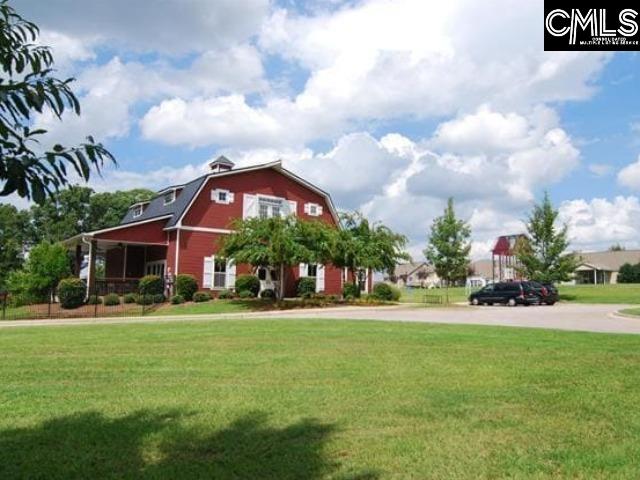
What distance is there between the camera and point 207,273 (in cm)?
3328

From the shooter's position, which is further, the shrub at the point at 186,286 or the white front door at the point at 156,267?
the white front door at the point at 156,267

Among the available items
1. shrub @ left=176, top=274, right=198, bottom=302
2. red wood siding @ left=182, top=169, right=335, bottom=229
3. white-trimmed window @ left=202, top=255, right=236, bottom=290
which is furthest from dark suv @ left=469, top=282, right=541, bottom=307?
shrub @ left=176, top=274, right=198, bottom=302

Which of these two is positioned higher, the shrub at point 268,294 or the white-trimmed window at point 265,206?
the white-trimmed window at point 265,206

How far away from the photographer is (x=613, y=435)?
5395 millimetres

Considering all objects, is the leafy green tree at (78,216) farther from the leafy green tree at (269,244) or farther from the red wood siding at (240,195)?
the leafy green tree at (269,244)

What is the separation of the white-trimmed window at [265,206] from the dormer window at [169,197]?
15.3ft

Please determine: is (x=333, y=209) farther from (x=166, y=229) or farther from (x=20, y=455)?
(x=20, y=455)

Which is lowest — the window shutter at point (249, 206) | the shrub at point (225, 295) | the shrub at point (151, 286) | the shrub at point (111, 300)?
the shrub at point (111, 300)

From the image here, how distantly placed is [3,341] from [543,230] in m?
35.7

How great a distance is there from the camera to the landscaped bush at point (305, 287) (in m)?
35.6

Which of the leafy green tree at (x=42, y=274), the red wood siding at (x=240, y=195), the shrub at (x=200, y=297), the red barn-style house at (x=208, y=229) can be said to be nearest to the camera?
the shrub at (x=200, y=297)

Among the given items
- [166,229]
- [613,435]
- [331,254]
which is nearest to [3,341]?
[613,435]

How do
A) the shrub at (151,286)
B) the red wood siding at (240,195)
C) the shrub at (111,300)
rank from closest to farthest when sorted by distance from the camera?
the shrub at (111,300)
the shrub at (151,286)
the red wood siding at (240,195)

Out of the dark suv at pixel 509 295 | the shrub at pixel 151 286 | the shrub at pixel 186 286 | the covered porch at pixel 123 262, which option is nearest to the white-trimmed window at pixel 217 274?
the shrub at pixel 186 286
